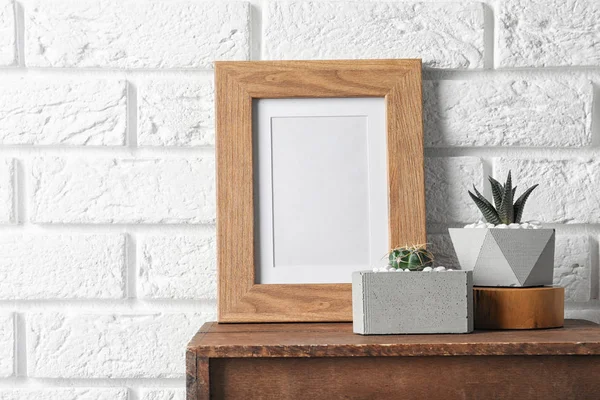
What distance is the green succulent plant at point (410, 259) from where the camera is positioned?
915mm

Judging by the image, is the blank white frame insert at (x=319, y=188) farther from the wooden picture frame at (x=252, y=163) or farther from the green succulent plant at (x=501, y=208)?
the green succulent plant at (x=501, y=208)

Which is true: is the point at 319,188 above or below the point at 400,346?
above

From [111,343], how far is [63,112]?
344mm

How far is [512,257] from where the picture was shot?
954 mm

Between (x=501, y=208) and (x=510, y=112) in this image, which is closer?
(x=501, y=208)

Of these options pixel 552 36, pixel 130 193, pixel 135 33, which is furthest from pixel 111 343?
pixel 552 36

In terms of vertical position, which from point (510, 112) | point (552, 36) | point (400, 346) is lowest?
point (400, 346)

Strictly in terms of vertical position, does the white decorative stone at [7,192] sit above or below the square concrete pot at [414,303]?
above

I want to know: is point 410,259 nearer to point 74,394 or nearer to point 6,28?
point 74,394

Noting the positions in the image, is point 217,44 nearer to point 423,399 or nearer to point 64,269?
point 64,269

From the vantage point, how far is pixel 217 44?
112cm

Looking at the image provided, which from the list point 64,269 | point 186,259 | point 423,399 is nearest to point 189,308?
point 186,259

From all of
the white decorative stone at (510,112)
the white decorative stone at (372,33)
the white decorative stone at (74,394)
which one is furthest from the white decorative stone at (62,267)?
the white decorative stone at (510,112)

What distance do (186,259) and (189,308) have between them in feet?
0.24
